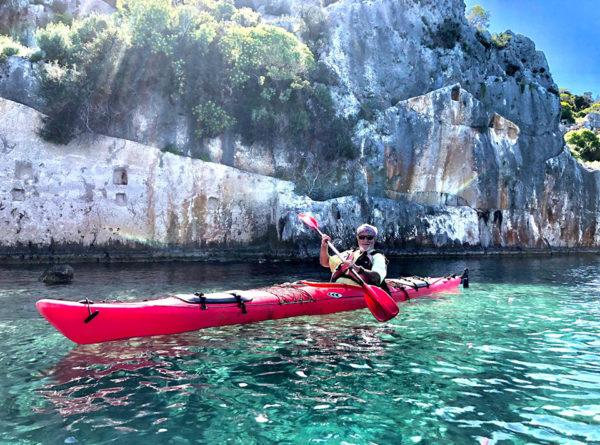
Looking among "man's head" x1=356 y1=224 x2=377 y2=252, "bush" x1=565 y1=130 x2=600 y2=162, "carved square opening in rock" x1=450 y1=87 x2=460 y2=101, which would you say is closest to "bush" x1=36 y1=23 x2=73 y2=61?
"man's head" x1=356 y1=224 x2=377 y2=252

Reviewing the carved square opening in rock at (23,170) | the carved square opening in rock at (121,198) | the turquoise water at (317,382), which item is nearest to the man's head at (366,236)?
the turquoise water at (317,382)

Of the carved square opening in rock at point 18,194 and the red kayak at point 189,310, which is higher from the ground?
the carved square opening in rock at point 18,194

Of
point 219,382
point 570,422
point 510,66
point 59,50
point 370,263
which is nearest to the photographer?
point 570,422

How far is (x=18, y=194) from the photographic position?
65.4 ft

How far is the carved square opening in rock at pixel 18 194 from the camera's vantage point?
19.8 meters

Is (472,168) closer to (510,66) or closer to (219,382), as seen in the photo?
(510,66)

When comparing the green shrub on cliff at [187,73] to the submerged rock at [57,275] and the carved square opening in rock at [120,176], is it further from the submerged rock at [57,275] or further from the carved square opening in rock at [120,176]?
the submerged rock at [57,275]

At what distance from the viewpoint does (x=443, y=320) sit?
8359mm

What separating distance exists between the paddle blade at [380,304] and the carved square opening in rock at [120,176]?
17836 mm

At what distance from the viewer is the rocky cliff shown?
20.6m

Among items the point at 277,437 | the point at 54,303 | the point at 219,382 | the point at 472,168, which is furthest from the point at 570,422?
the point at 472,168

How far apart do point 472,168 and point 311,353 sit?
2971 cm

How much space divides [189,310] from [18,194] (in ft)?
57.4

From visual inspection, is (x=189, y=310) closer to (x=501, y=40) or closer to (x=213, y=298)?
(x=213, y=298)
